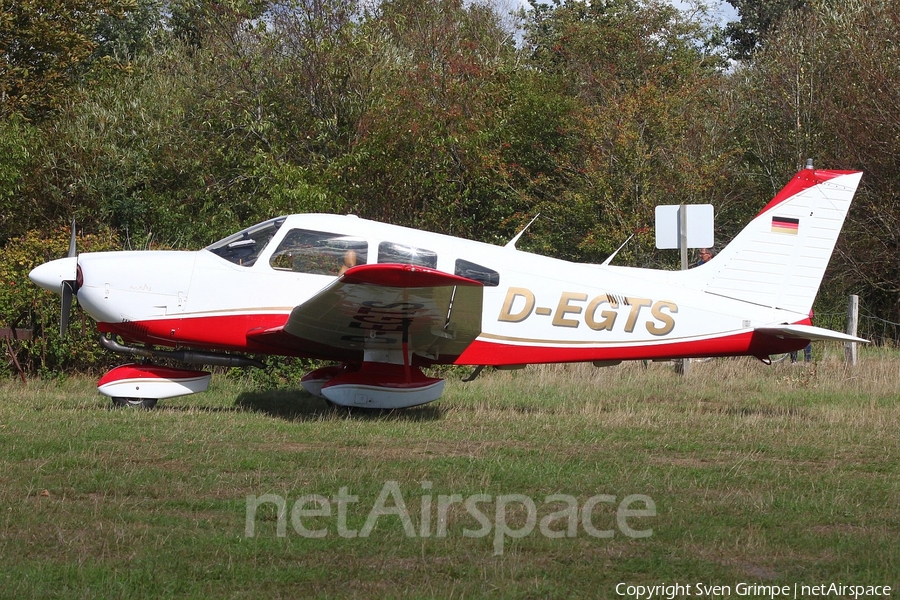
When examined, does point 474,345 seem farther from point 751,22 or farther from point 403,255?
point 751,22

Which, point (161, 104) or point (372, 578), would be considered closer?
point (372, 578)

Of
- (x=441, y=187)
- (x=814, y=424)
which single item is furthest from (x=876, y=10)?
(x=814, y=424)

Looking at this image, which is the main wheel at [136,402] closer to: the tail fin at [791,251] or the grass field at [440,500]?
the grass field at [440,500]

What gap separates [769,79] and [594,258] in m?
5.80

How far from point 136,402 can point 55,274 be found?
1501 mm

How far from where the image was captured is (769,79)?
20.5 metres

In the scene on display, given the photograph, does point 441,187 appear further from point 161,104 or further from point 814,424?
point 814,424

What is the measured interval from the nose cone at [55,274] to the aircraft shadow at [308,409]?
215 centimetres

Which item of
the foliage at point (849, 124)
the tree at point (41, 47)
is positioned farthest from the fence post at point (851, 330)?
the tree at point (41, 47)

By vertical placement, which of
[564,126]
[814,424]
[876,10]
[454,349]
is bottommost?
[814,424]

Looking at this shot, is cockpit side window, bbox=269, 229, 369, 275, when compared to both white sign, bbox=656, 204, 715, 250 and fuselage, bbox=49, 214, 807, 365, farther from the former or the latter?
white sign, bbox=656, 204, 715, 250

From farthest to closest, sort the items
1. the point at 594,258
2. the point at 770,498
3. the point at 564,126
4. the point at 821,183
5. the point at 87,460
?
the point at 564,126 → the point at 594,258 → the point at 821,183 → the point at 87,460 → the point at 770,498

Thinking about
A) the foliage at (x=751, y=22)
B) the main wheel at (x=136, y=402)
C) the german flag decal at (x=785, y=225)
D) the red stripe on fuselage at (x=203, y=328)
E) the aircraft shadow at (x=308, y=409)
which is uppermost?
the foliage at (x=751, y=22)

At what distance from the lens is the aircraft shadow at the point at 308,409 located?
929 cm
